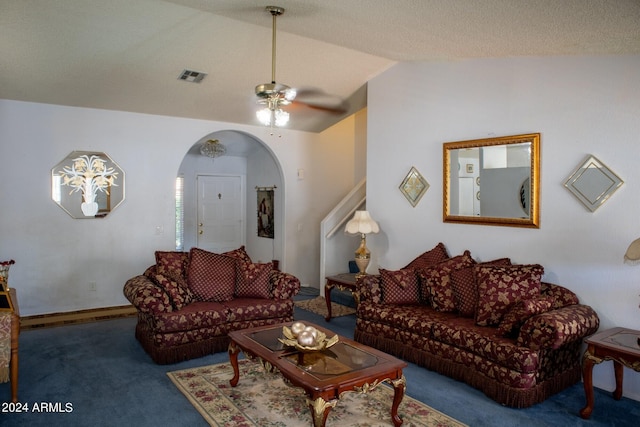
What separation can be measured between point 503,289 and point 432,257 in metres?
1.13

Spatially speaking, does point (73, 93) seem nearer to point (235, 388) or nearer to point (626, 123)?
point (235, 388)

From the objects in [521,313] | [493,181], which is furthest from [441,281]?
[493,181]

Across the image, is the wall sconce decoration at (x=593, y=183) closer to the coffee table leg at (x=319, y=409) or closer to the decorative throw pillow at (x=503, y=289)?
the decorative throw pillow at (x=503, y=289)

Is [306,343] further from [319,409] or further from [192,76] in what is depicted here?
[192,76]

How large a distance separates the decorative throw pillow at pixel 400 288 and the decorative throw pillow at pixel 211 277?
1.57 metres

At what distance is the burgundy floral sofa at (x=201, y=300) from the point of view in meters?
3.98

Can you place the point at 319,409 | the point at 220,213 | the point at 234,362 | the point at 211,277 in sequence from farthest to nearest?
the point at 220,213, the point at 211,277, the point at 234,362, the point at 319,409

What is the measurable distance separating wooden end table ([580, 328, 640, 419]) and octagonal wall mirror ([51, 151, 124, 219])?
5265mm

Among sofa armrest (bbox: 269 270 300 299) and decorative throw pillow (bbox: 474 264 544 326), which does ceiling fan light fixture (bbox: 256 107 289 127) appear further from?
decorative throw pillow (bbox: 474 264 544 326)

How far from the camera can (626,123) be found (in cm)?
344

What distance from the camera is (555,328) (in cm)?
306

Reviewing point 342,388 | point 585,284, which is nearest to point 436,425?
point 342,388

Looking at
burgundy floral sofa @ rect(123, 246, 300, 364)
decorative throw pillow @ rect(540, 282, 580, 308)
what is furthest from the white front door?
decorative throw pillow @ rect(540, 282, 580, 308)

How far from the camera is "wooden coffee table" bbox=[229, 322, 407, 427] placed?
2.53 meters
